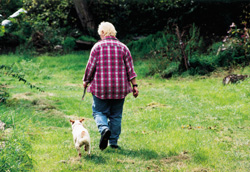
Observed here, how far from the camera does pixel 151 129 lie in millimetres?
5750

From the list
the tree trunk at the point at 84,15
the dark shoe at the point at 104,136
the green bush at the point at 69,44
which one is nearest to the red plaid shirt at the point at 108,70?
the dark shoe at the point at 104,136

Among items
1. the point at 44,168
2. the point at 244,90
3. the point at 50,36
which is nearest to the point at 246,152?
the point at 44,168

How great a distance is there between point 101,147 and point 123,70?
3.71 ft

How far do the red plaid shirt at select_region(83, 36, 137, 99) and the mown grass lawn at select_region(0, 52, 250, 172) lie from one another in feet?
2.82

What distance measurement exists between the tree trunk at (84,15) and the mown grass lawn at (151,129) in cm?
790

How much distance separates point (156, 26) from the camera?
1709 cm

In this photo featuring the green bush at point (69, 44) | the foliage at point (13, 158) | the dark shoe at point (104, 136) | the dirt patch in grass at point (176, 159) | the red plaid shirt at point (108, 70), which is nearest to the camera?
the foliage at point (13, 158)

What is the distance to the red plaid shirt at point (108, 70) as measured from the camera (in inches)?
178

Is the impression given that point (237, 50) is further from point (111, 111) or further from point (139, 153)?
point (139, 153)

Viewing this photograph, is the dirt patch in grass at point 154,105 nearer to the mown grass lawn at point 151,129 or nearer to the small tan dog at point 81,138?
the mown grass lawn at point 151,129

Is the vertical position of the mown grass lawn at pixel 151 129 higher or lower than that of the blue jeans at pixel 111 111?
lower

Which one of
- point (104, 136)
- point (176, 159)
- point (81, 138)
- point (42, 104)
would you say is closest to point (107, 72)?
point (104, 136)

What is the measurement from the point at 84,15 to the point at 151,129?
1287cm

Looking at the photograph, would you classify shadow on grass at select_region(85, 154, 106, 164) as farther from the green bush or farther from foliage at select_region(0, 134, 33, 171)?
the green bush
